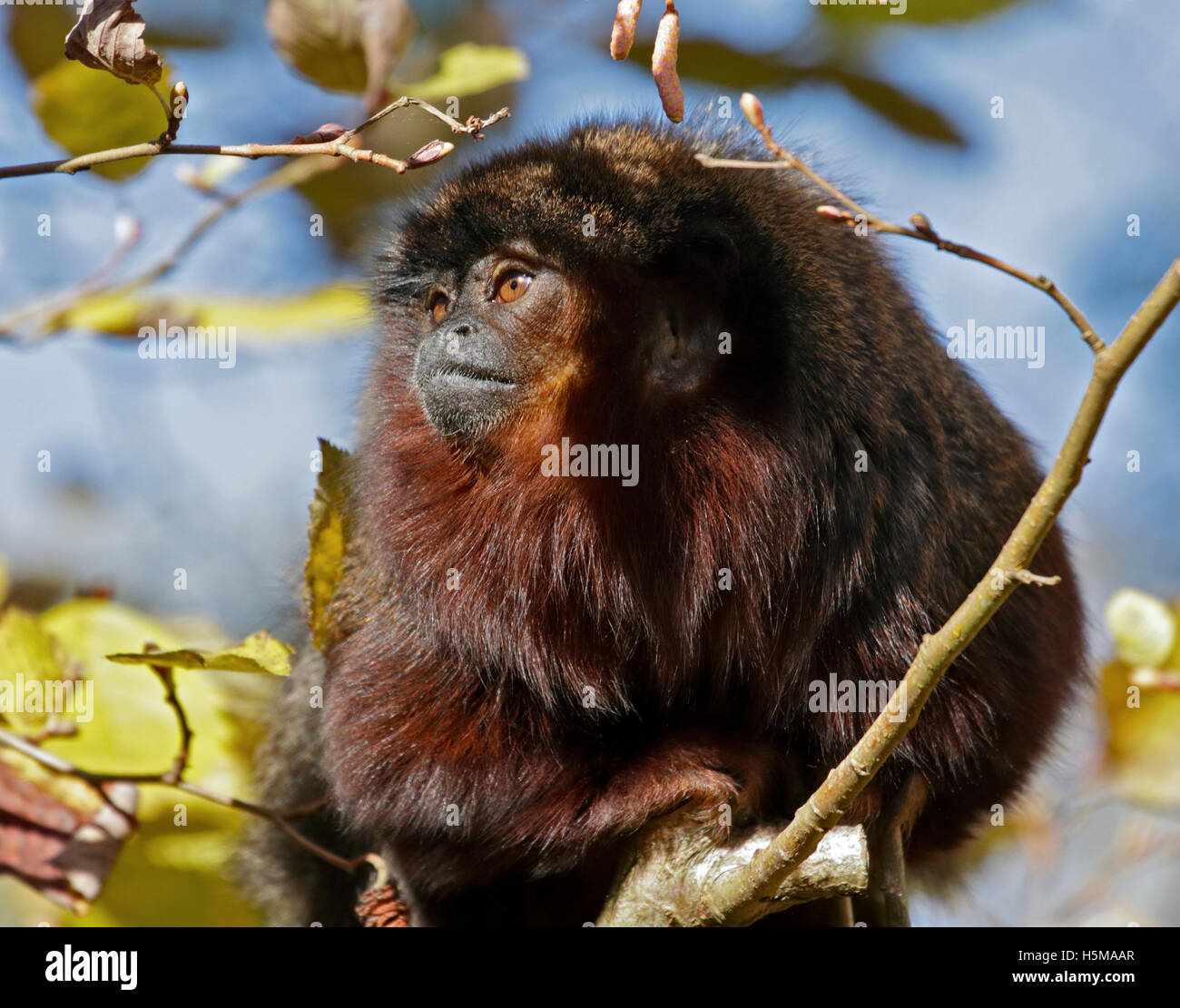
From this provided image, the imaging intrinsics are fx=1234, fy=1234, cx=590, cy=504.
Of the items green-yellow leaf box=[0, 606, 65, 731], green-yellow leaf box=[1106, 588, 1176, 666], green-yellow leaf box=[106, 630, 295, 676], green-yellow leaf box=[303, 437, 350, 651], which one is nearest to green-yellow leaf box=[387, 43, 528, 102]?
green-yellow leaf box=[303, 437, 350, 651]

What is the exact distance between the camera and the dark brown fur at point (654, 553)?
3385 mm

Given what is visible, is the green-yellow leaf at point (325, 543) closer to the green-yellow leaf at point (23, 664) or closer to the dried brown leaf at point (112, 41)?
the green-yellow leaf at point (23, 664)

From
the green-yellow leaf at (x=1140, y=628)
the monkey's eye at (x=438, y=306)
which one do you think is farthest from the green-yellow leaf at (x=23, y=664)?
the green-yellow leaf at (x=1140, y=628)

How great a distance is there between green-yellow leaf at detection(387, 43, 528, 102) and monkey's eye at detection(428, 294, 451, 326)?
2.27 ft

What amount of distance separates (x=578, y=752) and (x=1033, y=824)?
2.63 meters

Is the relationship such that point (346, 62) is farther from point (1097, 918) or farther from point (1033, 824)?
point (1097, 918)

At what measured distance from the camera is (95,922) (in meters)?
3.87

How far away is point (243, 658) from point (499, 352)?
1.07 m

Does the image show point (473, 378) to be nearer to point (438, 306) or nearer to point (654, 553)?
point (438, 306)

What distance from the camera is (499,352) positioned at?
341 cm

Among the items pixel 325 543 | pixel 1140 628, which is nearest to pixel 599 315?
pixel 325 543

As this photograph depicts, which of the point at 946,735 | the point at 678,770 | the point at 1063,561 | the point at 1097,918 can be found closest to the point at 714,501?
the point at 678,770

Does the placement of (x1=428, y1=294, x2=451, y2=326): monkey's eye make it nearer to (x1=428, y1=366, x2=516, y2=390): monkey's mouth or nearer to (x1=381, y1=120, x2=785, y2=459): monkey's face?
(x1=381, y1=120, x2=785, y2=459): monkey's face

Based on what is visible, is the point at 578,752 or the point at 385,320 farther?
the point at 385,320
